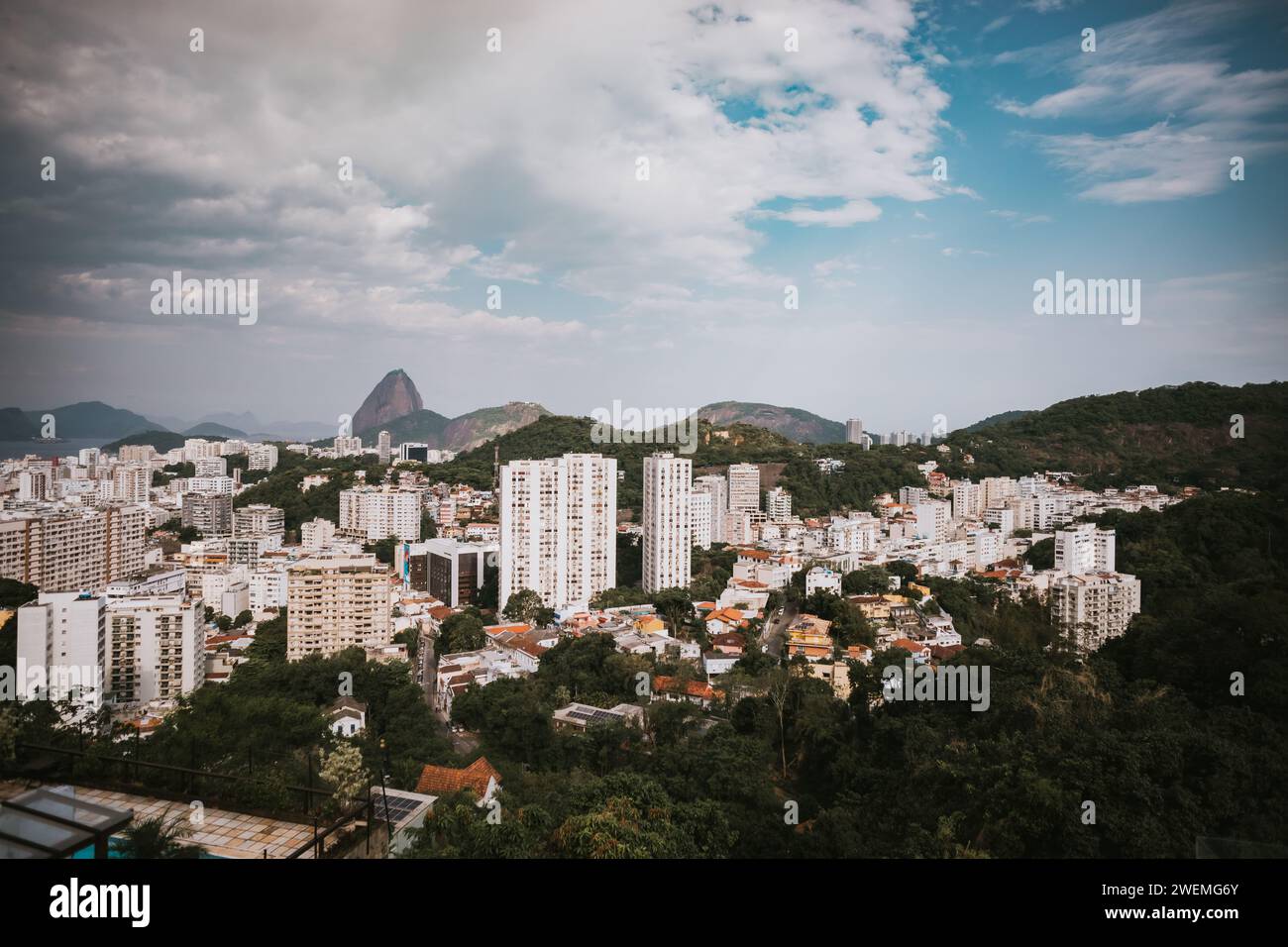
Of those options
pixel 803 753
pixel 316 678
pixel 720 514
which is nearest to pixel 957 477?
pixel 720 514

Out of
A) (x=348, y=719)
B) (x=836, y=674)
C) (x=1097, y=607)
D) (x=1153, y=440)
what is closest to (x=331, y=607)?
(x=348, y=719)

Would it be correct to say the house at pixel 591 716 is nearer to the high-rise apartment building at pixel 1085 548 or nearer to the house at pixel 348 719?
the house at pixel 348 719

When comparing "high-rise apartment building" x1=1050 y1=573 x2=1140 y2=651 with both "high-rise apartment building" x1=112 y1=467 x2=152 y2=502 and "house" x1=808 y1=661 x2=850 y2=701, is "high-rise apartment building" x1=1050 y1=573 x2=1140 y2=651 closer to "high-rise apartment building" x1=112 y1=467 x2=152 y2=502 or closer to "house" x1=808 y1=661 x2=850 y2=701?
"house" x1=808 y1=661 x2=850 y2=701

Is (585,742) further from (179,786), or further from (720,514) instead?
(720,514)

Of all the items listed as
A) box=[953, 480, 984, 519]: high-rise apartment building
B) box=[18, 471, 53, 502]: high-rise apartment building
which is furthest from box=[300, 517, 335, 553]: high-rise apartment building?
box=[953, 480, 984, 519]: high-rise apartment building

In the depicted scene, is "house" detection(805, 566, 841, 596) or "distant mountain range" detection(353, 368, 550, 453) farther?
"distant mountain range" detection(353, 368, 550, 453)

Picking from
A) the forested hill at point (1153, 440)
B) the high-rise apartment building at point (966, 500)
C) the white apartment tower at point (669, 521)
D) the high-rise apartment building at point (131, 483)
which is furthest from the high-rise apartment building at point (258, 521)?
the forested hill at point (1153, 440)

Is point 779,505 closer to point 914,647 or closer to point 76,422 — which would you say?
point 914,647
